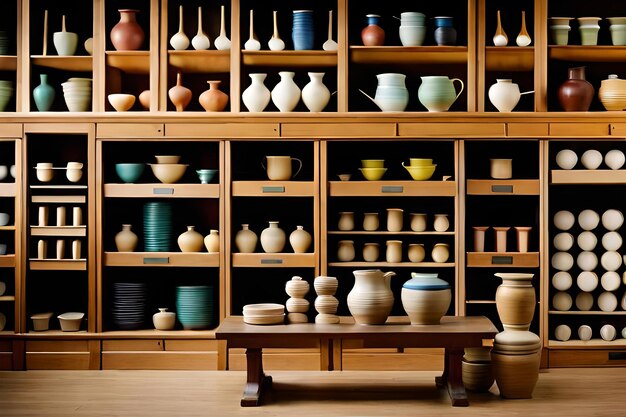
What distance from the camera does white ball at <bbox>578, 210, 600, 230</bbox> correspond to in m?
5.66

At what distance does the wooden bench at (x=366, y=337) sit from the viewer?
4457 mm

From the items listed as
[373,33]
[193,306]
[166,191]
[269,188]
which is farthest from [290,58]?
[193,306]

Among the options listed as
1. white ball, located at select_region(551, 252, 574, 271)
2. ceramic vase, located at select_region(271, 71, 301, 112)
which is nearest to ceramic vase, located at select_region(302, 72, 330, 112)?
ceramic vase, located at select_region(271, 71, 301, 112)

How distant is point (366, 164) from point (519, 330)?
163cm

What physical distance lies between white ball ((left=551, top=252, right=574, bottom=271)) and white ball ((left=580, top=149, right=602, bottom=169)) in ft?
2.08

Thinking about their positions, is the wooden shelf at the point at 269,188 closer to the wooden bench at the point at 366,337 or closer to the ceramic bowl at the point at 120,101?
the ceramic bowl at the point at 120,101

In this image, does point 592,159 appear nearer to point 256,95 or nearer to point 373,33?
point 373,33

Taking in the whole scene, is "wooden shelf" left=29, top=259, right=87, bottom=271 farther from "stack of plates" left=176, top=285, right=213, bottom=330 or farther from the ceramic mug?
the ceramic mug

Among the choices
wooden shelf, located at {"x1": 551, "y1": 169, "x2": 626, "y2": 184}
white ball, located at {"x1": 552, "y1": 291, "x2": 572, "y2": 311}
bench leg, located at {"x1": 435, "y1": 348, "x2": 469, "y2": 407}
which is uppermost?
wooden shelf, located at {"x1": 551, "y1": 169, "x2": 626, "y2": 184}

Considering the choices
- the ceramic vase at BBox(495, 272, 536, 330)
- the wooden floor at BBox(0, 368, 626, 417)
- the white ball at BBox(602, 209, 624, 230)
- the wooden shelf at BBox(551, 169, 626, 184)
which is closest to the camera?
the wooden floor at BBox(0, 368, 626, 417)

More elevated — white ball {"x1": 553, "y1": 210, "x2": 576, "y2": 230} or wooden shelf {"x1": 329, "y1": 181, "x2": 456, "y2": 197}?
wooden shelf {"x1": 329, "y1": 181, "x2": 456, "y2": 197}

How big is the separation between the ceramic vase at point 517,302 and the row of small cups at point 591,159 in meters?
1.21

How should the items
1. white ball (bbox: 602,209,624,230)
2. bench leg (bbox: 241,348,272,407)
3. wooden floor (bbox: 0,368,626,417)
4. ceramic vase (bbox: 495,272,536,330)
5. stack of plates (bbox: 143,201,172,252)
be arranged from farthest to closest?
stack of plates (bbox: 143,201,172,252) < white ball (bbox: 602,209,624,230) < ceramic vase (bbox: 495,272,536,330) < bench leg (bbox: 241,348,272,407) < wooden floor (bbox: 0,368,626,417)

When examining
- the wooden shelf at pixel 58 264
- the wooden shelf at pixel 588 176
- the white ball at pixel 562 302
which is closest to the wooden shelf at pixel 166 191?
the wooden shelf at pixel 58 264
